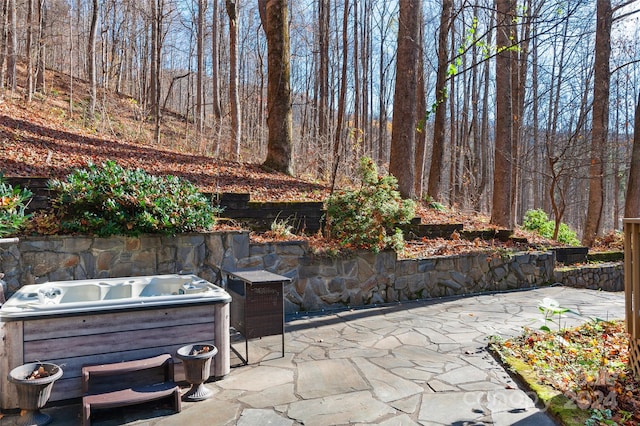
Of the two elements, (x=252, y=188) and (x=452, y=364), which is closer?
(x=452, y=364)

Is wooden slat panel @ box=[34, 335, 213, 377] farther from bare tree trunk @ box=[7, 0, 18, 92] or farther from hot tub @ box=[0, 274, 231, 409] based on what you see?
bare tree trunk @ box=[7, 0, 18, 92]

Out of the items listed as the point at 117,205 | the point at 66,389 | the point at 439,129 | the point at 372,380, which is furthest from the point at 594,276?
the point at 66,389

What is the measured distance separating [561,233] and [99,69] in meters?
21.3

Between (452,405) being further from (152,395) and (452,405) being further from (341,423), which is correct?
(152,395)

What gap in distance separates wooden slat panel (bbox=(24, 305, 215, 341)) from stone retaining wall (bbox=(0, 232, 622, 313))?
1.69 meters

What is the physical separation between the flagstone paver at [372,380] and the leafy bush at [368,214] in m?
1.10

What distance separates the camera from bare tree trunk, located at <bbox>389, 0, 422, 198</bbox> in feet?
28.1

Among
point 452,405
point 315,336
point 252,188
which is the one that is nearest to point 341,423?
point 452,405

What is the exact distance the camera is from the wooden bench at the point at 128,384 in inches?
110

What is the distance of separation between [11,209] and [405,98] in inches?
260

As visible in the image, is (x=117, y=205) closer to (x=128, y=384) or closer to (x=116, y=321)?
(x=116, y=321)

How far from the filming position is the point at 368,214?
6.20 m

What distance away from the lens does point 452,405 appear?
3.00 m

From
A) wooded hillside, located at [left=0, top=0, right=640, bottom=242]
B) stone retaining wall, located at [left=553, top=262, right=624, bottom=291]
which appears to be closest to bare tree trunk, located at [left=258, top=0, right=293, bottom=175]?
wooded hillside, located at [left=0, top=0, right=640, bottom=242]
